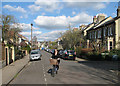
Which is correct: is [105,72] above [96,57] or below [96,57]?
below

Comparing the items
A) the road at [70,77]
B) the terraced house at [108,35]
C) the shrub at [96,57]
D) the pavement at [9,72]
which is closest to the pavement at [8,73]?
Result: the pavement at [9,72]

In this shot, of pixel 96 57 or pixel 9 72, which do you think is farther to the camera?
pixel 96 57

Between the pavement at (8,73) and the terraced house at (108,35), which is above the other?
the terraced house at (108,35)

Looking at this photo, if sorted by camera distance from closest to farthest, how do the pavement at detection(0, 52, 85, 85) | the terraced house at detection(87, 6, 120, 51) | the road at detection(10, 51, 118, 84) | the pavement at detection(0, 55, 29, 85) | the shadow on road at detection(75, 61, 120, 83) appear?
1. the road at detection(10, 51, 118, 84)
2. the pavement at detection(0, 52, 85, 85)
3. the pavement at detection(0, 55, 29, 85)
4. the shadow on road at detection(75, 61, 120, 83)
5. the terraced house at detection(87, 6, 120, 51)

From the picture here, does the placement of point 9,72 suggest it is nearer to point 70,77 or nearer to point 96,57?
point 70,77

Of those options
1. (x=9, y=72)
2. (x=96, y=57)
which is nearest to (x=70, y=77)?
(x=9, y=72)

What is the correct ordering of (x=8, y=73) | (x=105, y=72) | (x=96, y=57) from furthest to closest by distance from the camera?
(x=96, y=57)
(x=105, y=72)
(x=8, y=73)

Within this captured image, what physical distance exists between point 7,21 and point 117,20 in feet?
61.9

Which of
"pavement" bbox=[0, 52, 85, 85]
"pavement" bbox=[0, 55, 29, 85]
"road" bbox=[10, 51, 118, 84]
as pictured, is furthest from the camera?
"pavement" bbox=[0, 55, 29, 85]

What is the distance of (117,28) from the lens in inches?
987

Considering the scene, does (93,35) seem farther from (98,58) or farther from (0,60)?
(0,60)

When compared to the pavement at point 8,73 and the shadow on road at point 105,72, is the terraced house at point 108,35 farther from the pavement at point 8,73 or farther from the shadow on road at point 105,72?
the pavement at point 8,73

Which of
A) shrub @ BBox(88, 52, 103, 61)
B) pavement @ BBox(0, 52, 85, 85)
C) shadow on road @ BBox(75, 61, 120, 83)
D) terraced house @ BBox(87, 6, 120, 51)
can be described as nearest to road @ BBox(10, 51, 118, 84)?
shadow on road @ BBox(75, 61, 120, 83)

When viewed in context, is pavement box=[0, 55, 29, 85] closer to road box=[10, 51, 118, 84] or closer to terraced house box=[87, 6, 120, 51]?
road box=[10, 51, 118, 84]
